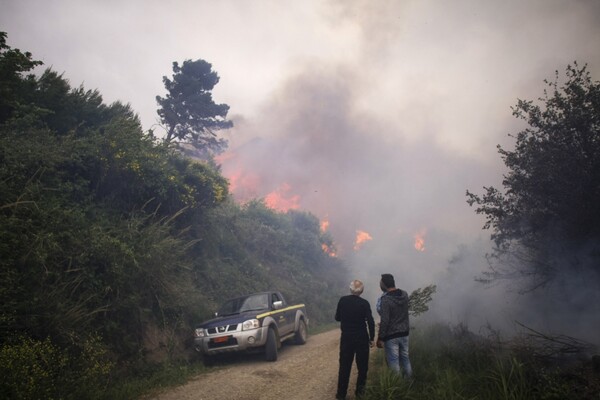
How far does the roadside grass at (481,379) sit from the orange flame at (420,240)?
42.6 m

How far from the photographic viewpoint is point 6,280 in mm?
6039

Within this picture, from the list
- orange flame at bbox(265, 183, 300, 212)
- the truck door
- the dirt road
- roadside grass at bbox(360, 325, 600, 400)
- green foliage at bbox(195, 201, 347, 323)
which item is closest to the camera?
roadside grass at bbox(360, 325, 600, 400)

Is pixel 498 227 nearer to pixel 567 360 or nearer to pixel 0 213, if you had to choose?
pixel 567 360

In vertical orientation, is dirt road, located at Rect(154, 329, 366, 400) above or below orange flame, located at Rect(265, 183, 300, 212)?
below

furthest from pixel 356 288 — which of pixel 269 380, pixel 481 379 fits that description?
pixel 269 380

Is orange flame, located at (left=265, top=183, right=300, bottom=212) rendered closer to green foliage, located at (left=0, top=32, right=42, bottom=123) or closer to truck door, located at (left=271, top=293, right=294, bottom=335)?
truck door, located at (left=271, top=293, right=294, bottom=335)

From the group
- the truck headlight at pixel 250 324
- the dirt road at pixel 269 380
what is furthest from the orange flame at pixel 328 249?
the truck headlight at pixel 250 324

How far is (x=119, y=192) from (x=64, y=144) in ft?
7.72

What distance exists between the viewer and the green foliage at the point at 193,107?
26.8m

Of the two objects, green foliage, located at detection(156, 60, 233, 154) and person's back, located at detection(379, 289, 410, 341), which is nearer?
person's back, located at detection(379, 289, 410, 341)

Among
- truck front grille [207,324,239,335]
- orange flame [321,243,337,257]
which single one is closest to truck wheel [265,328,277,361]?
truck front grille [207,324,239,335]

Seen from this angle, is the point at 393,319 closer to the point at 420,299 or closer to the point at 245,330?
the point at 420,299

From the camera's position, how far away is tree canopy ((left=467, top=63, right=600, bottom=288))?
28.4 feet

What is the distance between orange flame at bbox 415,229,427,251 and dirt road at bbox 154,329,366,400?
40.7m
